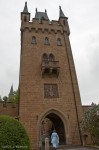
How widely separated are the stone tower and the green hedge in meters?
10.4

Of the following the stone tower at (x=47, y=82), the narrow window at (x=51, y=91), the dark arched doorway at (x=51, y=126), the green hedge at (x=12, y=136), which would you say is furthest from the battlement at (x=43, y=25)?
the green hedge at (x=12, y=136)

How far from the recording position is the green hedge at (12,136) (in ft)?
30.1

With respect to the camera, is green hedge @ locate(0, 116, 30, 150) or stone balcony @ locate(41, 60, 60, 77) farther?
stone balcony @ locate(41, 60, 60, 77)

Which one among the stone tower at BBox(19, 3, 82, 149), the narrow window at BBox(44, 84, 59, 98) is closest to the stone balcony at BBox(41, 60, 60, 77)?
the stone tower at BBox(19, 3, 82, 149)

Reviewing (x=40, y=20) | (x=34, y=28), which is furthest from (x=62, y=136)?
(x=40, y=20)


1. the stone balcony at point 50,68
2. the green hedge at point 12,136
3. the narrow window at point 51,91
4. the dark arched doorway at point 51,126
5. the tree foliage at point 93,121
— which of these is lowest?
the green hedge at point 12,136

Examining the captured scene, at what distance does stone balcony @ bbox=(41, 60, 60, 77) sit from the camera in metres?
22.9

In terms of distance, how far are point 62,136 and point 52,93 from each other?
17.2 feet

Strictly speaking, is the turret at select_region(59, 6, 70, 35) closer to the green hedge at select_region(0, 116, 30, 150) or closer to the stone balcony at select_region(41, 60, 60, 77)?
the stone balcony at select_region(41, 60, 60, 77)

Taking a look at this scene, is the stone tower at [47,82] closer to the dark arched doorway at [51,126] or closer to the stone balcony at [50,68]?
the stone balcony at [50,68]

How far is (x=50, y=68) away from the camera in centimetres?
2286

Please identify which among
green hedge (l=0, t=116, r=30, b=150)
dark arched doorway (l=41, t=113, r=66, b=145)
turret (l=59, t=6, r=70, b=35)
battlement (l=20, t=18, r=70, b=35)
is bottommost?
green hedge (l=0, t=116, r=30, b=150)

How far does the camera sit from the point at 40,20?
2834cm

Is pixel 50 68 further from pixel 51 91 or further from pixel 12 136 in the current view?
pixel 12 136
